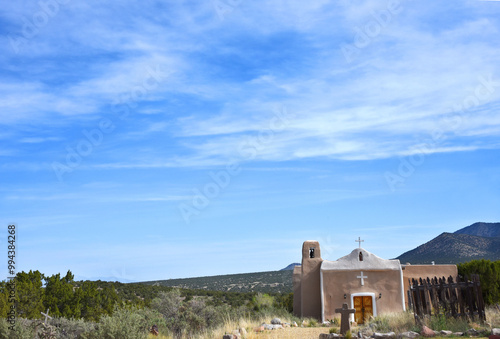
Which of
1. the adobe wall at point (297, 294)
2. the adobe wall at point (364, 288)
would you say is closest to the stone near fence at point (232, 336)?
the adobe wall at point (364, 288)

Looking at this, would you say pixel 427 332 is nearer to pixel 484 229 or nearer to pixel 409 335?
pixel 409 335

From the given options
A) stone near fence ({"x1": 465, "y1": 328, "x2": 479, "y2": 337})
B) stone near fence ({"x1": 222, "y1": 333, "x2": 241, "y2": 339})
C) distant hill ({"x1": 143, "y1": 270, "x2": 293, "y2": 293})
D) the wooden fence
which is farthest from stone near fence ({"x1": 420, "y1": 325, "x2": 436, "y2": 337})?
distant hill ({"x1": 143, "y1": 270, "x2": 293, "y2": 293})

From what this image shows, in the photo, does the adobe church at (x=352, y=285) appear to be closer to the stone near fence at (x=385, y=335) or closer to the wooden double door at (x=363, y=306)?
the wooden double door at (x=363, y=306)

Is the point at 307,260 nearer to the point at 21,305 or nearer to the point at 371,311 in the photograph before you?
the point at 371,311

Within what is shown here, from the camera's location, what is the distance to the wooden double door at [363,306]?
26.5 meters

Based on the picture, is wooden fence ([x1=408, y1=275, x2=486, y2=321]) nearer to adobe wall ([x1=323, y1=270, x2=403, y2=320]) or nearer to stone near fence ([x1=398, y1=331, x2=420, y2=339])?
stone near fence ([x1=398, y1=331, x2=420, y2=339])

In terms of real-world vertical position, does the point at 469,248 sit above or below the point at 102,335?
above

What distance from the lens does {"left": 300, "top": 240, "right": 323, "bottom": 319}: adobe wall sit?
89.9ft

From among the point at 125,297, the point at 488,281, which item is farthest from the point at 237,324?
the point at 125,297

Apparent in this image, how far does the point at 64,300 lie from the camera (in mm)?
33344

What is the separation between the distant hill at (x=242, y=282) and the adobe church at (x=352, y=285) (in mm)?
33255

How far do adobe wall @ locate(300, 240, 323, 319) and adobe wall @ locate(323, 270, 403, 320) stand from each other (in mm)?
655

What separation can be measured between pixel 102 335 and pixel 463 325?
10.7m

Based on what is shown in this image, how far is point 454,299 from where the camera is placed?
1714 cm
